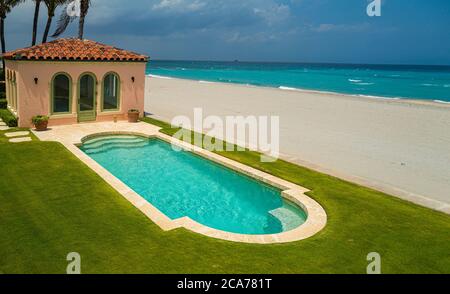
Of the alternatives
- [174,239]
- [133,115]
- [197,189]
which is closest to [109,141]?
[133,115]

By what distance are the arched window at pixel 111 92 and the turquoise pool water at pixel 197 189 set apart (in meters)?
4.57

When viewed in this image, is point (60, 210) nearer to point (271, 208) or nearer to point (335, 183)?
point (271, 208)

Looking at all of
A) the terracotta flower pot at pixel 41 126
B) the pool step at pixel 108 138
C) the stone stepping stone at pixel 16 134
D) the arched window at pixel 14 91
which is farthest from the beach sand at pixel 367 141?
the stone stepping stone at pixel 16 134

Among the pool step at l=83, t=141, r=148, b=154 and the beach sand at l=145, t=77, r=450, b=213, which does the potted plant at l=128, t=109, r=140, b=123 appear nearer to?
the beach sand at l=145, t=77, r=450, b=213

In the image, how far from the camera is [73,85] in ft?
65.6

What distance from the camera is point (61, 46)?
66.2 feet

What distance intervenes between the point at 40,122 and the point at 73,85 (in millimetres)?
2725

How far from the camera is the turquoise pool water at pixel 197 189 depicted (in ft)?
35.2

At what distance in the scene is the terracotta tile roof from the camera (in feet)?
60.9

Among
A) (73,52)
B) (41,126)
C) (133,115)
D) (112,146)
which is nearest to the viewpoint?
(112,146)

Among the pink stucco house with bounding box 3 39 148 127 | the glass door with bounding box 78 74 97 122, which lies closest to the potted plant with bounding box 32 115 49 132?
the pink stucco house with bounding box 3 39 148 127

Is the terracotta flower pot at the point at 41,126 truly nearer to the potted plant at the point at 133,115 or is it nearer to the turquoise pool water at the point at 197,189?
the turquoise pool water at the point at 197,189

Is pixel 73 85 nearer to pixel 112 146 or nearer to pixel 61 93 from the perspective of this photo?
pixel 61 93
